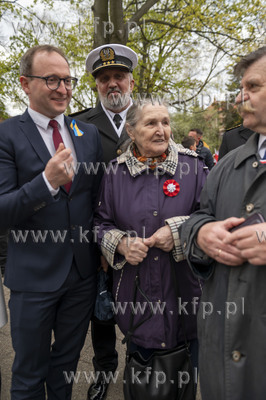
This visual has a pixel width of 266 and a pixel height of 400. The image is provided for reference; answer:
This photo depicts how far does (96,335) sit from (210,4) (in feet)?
A: 30.5

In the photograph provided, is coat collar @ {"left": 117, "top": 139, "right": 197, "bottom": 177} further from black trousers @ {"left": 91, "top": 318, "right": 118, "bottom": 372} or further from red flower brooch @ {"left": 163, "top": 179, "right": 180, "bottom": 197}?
black trousers @ {"left": 91, "top": 318, "right": 118, "bottom": 372}

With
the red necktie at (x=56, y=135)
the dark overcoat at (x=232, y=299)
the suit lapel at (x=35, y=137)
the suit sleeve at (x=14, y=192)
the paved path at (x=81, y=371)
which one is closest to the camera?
the dark overcoat at (x=232, y=299)

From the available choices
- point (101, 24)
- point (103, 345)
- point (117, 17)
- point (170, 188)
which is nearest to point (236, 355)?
point (170, 188)

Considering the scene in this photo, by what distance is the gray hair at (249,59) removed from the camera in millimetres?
1342

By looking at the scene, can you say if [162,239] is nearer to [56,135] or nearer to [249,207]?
[249,207]

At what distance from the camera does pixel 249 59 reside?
4.47 ft

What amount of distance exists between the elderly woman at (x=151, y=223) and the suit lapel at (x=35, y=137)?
16.0 inches

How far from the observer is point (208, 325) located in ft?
5.02

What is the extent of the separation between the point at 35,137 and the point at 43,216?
1.47 ft

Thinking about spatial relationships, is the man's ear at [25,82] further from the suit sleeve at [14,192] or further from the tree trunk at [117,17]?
the tree trunk at [117,17]

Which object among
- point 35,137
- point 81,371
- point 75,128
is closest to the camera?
point 35,137

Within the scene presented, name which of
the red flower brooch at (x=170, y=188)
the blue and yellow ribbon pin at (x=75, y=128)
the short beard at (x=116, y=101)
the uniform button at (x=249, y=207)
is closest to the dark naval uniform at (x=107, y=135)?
the short beard at (x=116, y=101)

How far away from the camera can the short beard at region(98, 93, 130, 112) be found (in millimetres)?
2570

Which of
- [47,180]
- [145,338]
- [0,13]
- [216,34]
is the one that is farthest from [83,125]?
[0,13]
